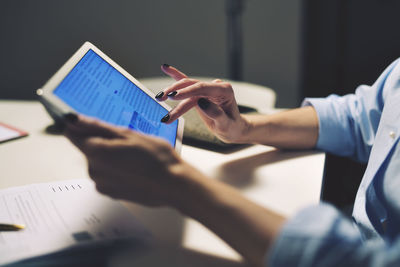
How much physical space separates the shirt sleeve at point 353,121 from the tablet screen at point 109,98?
1.16 feet

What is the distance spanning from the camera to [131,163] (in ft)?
1.36

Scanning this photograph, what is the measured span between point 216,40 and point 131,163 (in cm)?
211

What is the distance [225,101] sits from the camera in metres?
0.74

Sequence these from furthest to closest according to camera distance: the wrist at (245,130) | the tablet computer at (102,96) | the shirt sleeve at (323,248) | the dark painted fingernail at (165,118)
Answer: the wrist at (245,130) < the dark painted fingernail at (165,118) < the tablet computer at (102,96) < the shirt sleeve at (323,248)

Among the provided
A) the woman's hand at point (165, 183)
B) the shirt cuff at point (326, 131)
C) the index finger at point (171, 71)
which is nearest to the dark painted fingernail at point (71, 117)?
the woman's hand at point (165, 183)

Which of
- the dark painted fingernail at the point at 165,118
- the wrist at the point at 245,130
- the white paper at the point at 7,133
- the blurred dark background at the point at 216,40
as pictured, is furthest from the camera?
the blurred dark background at the point at 216,40

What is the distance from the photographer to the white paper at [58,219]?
17.6 inches

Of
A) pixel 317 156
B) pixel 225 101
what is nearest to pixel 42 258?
pixel 225 101

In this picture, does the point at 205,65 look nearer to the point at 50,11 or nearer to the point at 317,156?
the point at 50,11

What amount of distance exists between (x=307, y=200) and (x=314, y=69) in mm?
1880

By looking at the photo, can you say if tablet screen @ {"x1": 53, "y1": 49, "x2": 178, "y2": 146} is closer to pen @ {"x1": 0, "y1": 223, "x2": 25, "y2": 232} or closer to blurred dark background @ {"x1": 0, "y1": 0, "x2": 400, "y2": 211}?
pen @ {"x1": 0, "y1": 223, "x2": 25, "y2": 232}

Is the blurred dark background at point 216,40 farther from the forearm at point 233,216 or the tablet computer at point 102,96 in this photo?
the forearm at point 233,216

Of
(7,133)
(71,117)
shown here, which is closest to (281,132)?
(71,117)

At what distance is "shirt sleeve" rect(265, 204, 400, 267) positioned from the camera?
36cm
